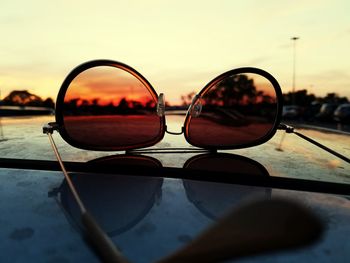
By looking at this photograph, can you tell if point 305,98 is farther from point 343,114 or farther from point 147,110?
point 147,110

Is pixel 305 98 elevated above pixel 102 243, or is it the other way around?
pixel 305 98

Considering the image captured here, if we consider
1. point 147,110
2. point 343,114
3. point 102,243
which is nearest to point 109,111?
point 147,110

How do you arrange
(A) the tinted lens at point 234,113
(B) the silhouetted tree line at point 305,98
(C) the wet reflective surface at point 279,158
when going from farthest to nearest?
(B) the silhouetted tree line at point 305,98
(A) the tinted lens at point 234,113
(C) the wet reflective surface at point 279,158

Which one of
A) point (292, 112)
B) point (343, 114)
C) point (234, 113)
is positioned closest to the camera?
point (234, 113)

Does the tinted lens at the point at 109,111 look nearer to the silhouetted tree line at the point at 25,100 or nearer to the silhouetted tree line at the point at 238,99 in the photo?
the silhouetted tree line at the point at 238,99

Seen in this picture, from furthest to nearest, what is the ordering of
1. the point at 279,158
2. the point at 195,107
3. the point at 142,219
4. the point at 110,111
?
1. the point at 110,111
2. the point at 195,107
3. the point at 279,158
4. the point at 142,219

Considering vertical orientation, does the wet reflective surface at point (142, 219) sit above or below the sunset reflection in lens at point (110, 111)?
below

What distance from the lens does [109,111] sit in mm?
1491

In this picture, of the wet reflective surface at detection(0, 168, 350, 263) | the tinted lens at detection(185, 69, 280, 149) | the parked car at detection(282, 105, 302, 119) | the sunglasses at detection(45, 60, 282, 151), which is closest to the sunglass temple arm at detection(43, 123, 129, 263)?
the wet reflective surface at detection(0, 168, 350, 263)

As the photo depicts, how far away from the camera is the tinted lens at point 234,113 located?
1.37m

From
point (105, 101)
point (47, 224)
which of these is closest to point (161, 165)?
point (47, 224)

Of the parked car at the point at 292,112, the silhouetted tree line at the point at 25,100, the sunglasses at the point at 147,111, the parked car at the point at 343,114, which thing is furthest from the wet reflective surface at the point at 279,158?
the parked car at the point at 292,112

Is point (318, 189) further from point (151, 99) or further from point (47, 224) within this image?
point (151, 99)

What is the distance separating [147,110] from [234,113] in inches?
20.8
